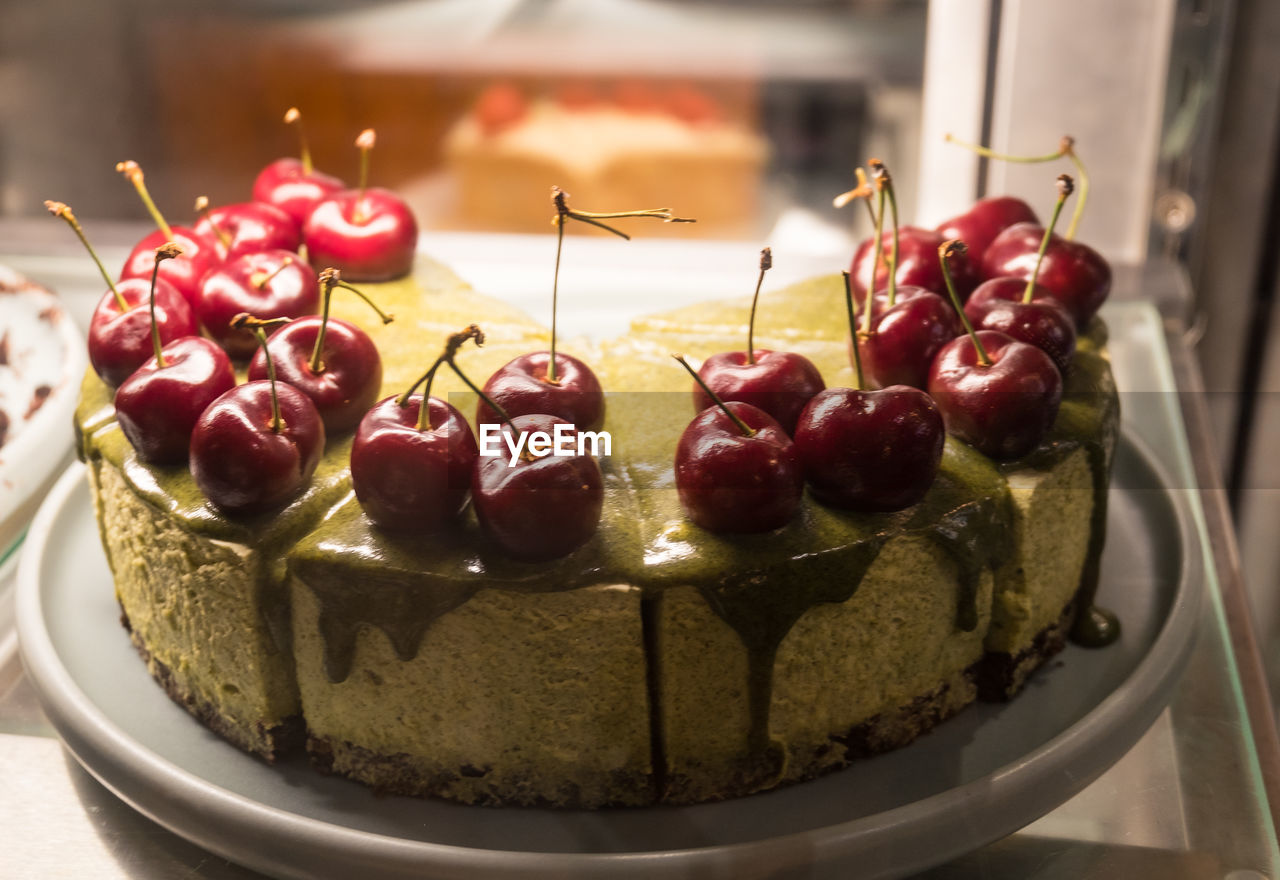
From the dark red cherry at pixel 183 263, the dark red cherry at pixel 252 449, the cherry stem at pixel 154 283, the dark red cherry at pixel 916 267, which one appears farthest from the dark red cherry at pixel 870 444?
the dark red cherry at pixel 183 263

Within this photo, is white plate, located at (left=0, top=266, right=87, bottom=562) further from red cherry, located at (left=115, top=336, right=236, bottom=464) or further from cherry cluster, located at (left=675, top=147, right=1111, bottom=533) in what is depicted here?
cherry cluster, located at (left=675, top=147, right=1111, bottom=533)

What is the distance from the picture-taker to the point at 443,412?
109cm

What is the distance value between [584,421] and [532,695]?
0.86 feet

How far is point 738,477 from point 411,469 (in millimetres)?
266

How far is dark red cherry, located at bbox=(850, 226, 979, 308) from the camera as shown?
1.38 m

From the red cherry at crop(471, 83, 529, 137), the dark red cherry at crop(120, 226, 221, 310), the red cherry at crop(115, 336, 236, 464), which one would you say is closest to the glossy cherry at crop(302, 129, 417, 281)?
the dark red cherry at crop(120, 226, 221, 310)

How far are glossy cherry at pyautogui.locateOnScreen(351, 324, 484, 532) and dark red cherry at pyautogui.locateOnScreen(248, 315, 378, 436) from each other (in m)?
0.14

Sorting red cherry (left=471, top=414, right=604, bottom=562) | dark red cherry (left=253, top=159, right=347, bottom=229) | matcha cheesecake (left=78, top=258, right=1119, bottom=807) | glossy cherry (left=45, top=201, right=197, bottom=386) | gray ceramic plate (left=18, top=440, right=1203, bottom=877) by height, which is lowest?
gray ceramic plate (left=18, top=440, right=1203, bottom=877)

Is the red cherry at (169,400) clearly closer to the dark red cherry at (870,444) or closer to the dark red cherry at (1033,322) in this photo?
the dark red cherry at (870,444)

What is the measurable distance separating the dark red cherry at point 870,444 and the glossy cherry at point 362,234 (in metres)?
0.72

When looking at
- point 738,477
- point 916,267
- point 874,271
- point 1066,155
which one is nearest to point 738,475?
point 738,477

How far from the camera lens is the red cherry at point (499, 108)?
91.5 inches

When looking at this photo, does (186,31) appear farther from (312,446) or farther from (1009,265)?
(1009,265)

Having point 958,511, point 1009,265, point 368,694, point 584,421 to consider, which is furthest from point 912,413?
point 368,694
